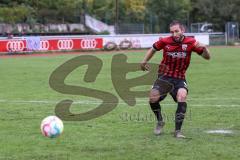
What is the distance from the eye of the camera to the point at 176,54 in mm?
9844

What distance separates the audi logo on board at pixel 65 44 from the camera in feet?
141

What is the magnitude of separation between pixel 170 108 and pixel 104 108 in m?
1.46

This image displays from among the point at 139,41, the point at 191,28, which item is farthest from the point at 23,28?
the point at 191,28

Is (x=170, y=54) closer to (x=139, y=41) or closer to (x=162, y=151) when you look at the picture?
(x=162, y=151)

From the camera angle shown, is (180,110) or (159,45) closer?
(180,110)

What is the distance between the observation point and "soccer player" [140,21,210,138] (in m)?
9.66

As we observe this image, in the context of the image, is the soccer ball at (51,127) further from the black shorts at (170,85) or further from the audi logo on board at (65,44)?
the audi logo on board at (65,44)

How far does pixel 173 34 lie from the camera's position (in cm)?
973

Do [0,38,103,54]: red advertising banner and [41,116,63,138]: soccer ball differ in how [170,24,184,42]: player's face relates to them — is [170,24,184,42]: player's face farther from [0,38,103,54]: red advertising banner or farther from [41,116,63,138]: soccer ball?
[0,38,103,54]: red advertising banner

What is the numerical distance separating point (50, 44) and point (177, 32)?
109ft

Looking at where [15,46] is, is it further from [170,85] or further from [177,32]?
[177,32]

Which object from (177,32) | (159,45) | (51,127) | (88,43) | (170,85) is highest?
(177,32)

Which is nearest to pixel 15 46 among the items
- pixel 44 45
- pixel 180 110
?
pixel 44 45

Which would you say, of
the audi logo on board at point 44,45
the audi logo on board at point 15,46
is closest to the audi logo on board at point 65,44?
the audi logo on board at point 44,45
